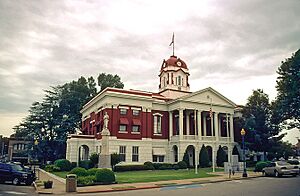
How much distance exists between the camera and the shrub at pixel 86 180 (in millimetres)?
23750

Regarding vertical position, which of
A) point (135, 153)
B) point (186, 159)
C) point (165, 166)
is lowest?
point (165, 166)

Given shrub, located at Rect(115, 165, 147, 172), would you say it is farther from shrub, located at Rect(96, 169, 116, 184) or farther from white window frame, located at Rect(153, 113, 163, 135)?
shrub, located at Rect(96, 169, 116, 184)

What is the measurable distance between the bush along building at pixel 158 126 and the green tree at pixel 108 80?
18820 millimetres

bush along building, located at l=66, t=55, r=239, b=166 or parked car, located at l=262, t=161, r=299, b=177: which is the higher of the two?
bush along building, located at l=66, t=55, r=239, b=166

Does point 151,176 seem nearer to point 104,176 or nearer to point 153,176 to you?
point 153,176

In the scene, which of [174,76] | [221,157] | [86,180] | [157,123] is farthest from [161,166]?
[86,180]

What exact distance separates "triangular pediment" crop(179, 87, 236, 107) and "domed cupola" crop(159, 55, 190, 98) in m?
6.46

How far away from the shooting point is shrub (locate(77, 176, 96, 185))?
23750 millimetres

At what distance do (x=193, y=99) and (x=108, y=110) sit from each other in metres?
14.4

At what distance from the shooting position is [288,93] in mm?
44688

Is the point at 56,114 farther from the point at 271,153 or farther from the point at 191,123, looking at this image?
the point at 271,153

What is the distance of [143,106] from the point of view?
48531 millimetres

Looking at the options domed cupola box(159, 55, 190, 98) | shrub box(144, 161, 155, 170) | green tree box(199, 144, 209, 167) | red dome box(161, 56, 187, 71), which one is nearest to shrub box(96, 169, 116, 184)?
shrub box(144, 161, 155, 170)

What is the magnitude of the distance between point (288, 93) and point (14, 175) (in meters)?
38.1
